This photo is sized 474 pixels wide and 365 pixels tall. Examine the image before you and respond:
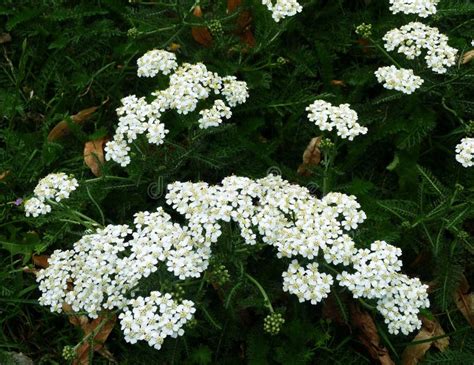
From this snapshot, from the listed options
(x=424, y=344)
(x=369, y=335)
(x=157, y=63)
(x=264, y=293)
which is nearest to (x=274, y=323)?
(x=264, y=293)

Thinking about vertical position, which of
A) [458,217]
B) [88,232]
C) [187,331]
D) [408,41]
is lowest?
[187,331]

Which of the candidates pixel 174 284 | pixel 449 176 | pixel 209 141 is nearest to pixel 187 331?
pixel 174 284

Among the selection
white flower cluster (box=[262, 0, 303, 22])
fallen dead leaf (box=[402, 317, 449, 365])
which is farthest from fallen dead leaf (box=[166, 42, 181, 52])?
fallen dead leaf (box=[402, 317, 449, 365])

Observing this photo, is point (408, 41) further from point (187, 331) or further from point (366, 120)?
point (187, 331)

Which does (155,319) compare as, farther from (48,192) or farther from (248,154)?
(248,154)

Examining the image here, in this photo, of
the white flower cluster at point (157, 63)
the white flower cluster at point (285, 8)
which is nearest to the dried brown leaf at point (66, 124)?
the white flower cluster at point (157, 63)

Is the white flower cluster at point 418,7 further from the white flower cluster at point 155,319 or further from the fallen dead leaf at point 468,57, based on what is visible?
the white flower cluster at point 155,319

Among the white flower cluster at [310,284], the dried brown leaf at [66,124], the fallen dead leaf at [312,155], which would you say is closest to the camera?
the white flower cluster at [310,284]
